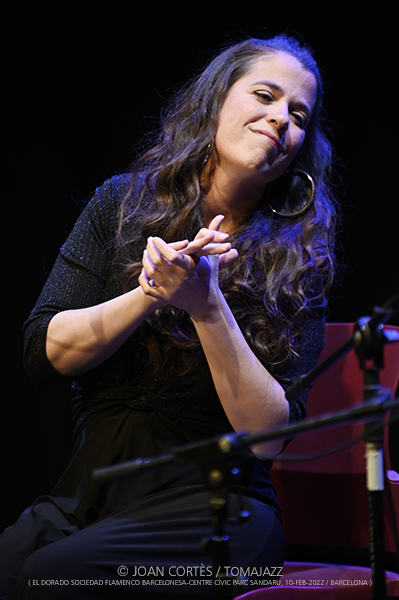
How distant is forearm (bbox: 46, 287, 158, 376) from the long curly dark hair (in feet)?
0.41

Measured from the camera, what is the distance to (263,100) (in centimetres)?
149

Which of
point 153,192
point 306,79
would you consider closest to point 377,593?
point 153,192

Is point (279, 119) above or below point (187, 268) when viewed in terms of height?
above

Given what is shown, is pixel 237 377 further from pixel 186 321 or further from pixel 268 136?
pixel 268 136

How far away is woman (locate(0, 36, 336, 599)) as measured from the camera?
1.16m

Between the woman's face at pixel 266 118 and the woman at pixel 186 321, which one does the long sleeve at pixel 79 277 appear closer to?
the woman at pixel 186 321

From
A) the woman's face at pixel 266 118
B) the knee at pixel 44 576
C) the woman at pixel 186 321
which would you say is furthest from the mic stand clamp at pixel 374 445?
the woman's face at pixel 266 118

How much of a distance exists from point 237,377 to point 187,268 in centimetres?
25

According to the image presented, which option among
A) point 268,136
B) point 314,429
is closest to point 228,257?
point 268,136

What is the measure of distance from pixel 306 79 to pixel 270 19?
721 mm

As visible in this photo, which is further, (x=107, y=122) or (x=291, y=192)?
(x=107, y=122)

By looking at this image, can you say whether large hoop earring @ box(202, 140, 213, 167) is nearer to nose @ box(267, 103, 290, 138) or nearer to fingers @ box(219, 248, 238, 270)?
nose @ box(267, 103, 290, 138)

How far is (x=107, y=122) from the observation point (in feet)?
7.60

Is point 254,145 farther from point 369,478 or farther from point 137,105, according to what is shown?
point 137,105
